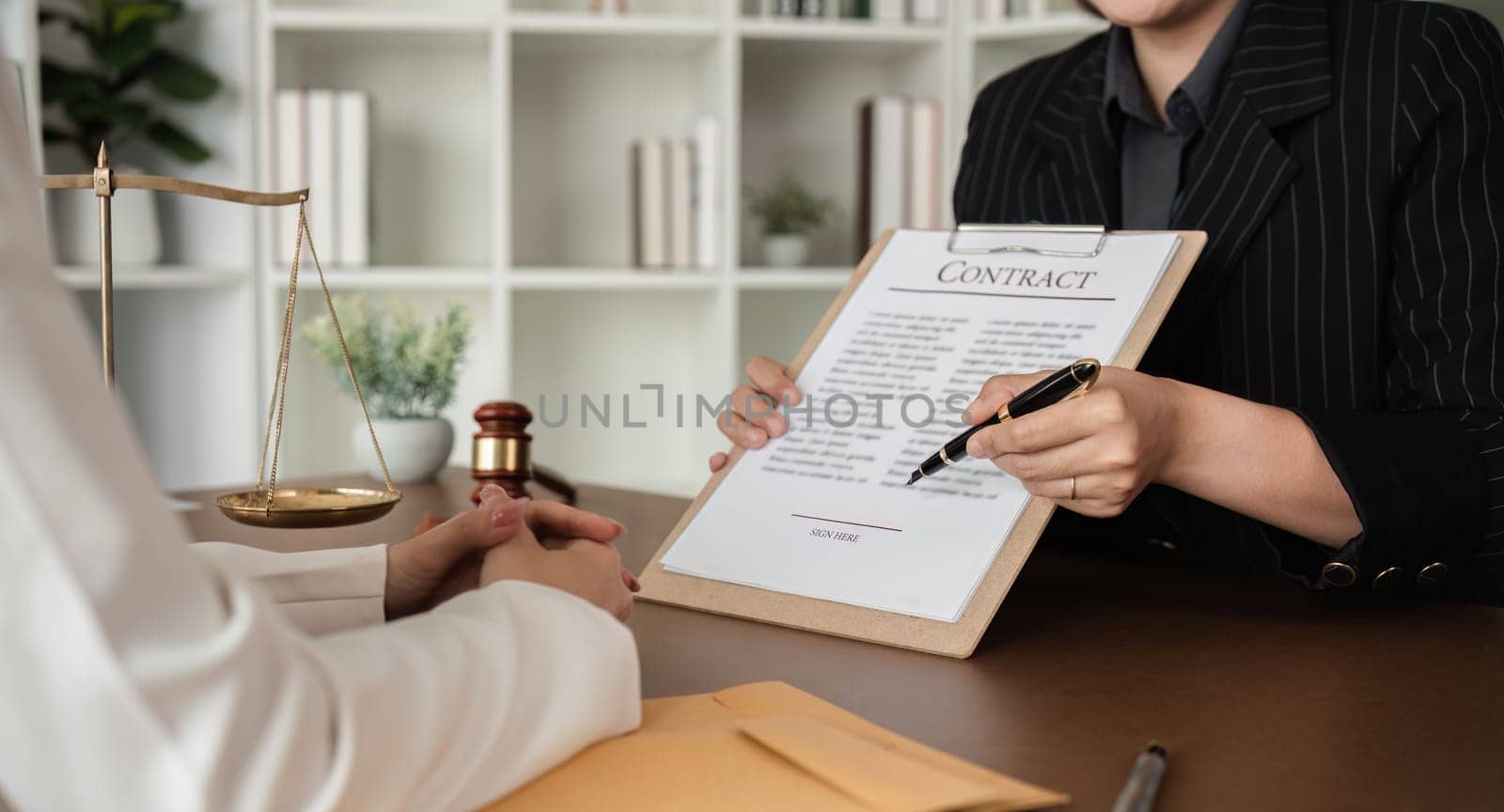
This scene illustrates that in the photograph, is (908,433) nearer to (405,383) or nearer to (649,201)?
(405,383)

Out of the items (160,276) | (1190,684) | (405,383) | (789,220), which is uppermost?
(789,220)

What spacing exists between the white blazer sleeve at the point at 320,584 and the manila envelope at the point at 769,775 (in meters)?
0.23

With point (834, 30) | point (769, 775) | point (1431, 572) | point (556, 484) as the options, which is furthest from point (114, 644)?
point (834, 30)

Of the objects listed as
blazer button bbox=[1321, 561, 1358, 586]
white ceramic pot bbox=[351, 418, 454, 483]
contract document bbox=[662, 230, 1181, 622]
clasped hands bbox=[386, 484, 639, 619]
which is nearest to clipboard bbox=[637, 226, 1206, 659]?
contract document bbox=[662, 230, 1181, 622]

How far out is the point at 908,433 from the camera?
1.06m

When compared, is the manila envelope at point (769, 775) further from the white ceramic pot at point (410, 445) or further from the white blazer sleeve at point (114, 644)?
the white ceramic pot at point (410, 445)

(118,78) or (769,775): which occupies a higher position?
(118,78)

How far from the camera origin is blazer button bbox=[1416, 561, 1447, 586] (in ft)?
3.54

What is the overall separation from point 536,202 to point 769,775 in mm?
2408

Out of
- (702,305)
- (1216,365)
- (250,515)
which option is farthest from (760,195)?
(250,515)

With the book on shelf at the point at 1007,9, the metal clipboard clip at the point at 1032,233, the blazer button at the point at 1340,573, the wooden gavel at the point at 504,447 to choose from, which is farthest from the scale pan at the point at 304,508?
the book on shelf at the point at 1007,9

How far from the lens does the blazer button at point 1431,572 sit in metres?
1.08

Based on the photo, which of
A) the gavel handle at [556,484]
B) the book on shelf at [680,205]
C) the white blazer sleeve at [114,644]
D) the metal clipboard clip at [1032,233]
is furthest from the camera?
the book on shelf at [680,205]

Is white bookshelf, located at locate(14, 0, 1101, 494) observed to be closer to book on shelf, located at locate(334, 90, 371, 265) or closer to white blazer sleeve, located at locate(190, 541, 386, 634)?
book on shelf, located at locate(334, 90, 371, 265)
